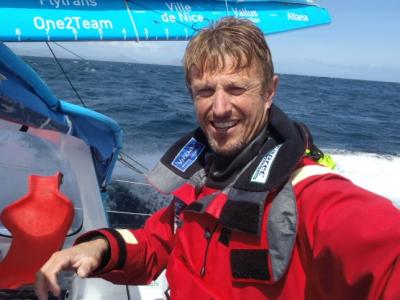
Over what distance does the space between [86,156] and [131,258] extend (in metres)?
1.53

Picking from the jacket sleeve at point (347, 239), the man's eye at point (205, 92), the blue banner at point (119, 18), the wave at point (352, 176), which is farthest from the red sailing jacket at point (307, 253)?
the wave at point (352, 176)

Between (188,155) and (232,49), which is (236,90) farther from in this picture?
(188,155)

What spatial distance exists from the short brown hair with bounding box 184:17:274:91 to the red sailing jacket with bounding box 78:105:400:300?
18 centimetres

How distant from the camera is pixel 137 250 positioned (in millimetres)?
1462

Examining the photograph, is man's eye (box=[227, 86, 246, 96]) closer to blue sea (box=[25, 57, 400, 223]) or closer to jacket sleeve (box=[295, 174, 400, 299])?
jacket sleeve (box=[295, 174, 400, 299])

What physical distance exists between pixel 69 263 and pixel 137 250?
0.31m

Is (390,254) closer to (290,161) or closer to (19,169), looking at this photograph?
(290,161)

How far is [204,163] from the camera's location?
1491 millimetres

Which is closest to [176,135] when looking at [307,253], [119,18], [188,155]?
[119,18]

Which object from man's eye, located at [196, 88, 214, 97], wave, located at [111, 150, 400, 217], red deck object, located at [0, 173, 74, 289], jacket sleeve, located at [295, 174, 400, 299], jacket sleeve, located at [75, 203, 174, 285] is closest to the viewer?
jacket sleeve, located at [295, 174, 400, 299]

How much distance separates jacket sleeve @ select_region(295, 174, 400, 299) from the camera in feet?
2.60

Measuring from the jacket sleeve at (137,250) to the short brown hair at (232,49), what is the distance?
0.60m

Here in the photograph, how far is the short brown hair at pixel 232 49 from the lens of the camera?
1.22 metres

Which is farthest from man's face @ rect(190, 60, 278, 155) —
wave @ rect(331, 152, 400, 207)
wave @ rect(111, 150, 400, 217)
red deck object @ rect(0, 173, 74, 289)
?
wave @ rect(331, 152, 400, 207)
